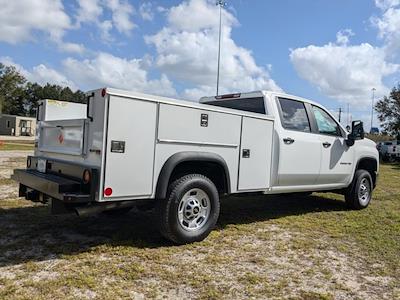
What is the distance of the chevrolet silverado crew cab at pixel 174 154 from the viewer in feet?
15.0

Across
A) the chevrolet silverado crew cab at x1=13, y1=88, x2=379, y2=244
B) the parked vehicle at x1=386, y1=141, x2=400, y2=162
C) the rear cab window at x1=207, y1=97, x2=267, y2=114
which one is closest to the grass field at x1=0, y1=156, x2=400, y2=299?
the chevrolet silverado crew cab at x1=13, y1=88, x2=379, y2=244

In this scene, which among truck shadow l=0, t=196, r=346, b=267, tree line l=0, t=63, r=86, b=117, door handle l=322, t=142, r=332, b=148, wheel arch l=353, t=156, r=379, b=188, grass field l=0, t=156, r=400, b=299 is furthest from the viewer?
tree line l=0, t=63, r=86, b=117

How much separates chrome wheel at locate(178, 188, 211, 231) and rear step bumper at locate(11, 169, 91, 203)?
1.22 meters

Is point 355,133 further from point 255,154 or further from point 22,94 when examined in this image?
point 22,94

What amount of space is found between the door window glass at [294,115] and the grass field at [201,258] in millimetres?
1550

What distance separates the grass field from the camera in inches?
155

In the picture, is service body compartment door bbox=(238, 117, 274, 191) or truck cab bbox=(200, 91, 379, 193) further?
truck cab bbox=(200, 91, 379, 193)

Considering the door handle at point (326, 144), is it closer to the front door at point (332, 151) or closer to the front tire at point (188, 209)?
the front door at point (332, 151)

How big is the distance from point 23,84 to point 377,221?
218 ft

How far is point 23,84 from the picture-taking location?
6569 centimetres

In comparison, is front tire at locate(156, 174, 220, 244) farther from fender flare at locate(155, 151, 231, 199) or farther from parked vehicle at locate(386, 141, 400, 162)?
parked vehicle at locate(386, 141, 400, 162)

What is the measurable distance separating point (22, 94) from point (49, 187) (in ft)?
231

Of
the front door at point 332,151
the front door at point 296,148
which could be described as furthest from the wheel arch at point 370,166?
the front door at point 296,148

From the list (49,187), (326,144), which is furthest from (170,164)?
(326,144)
